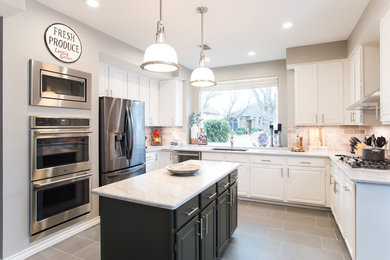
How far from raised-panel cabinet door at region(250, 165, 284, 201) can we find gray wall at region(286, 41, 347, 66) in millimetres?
1913

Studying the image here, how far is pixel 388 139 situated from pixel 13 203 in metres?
4.46

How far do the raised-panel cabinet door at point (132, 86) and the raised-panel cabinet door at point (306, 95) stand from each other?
298 centimetres

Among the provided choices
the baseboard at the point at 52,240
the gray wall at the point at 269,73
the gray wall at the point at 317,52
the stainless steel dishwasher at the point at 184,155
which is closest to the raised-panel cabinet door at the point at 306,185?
the gray wall at the point at 269,73

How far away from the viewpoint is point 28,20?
2.33 meters

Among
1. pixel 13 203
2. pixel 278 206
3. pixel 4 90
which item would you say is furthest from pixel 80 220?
pixel 278 206

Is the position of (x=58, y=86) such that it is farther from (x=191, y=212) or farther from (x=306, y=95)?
(x=306, y=95)

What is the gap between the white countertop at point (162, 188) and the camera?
144cm

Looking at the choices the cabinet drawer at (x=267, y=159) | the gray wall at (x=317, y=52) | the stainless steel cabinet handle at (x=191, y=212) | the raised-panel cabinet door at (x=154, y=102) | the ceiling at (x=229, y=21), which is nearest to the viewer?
the stainless steel cabinet handle at (x=191, y=212)

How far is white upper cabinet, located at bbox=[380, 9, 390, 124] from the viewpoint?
6.39ft

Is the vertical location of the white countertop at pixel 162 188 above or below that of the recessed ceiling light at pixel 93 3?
below

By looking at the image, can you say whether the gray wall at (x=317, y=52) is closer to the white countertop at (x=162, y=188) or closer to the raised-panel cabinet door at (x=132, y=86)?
the white countertop at (x=162, y=188)

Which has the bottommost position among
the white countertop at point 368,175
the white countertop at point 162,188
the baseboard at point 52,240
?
the baseboard at point 52,240

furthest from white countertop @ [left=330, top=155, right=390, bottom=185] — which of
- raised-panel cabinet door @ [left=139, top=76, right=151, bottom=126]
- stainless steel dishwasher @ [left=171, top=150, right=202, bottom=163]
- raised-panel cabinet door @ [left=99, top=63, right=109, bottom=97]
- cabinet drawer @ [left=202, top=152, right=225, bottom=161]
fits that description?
raised-panel cabinet door @ [left=139, top=76, right=151, bottom=126]

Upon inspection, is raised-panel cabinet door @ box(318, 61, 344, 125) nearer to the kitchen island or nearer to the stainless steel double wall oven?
the kitchen island
